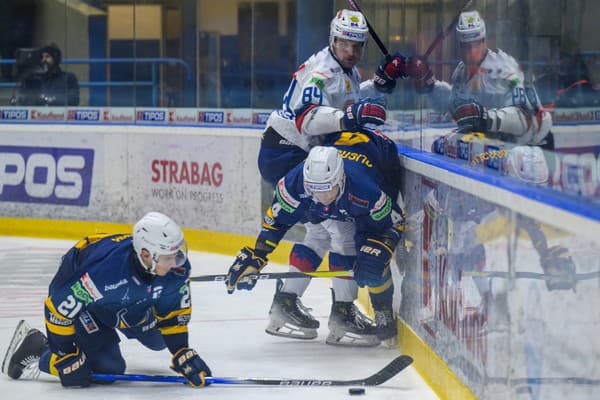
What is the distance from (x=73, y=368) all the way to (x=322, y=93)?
6.22 ft

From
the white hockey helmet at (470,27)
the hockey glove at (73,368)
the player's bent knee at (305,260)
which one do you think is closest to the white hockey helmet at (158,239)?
the hockey glove at (73,368)

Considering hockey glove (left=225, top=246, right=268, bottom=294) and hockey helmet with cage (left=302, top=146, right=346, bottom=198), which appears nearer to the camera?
hockey helmet with cage (left=302, top=146, right=346, bottom=198)

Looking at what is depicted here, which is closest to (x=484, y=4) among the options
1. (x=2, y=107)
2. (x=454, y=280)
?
(x=454, y=280)

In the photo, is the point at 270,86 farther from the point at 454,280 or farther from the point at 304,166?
the point at 454,280

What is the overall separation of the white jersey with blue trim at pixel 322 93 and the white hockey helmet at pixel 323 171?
59 cm

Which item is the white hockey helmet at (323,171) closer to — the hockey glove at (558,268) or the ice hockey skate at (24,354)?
the ice hockey skate at (24,354)

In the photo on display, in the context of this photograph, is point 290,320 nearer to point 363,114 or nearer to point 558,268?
point 363,114

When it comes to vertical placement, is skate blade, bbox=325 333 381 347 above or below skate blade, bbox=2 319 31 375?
below

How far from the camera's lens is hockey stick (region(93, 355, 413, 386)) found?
4.29 metres

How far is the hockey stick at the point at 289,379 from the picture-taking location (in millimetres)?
4289

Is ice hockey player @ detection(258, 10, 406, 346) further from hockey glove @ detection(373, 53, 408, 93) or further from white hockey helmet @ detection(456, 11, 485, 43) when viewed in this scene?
white hockey helmet @ detection(456, 11, 485, 43)

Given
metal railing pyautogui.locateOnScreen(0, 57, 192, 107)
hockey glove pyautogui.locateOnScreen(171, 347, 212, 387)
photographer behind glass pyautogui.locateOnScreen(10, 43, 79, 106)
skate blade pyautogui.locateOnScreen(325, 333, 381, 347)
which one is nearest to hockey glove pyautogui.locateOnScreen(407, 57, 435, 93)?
skate blade pyautogui.locateOnScreen(325, 333, 381, 347)

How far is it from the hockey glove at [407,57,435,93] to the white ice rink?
1222 millimetres

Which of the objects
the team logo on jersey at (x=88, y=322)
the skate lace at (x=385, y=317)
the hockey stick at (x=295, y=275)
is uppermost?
the hockey stick at (x=295, y=275)
